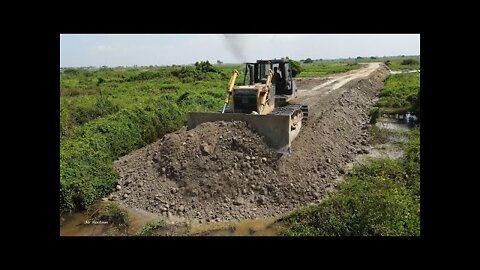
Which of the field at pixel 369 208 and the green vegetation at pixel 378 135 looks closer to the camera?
the field at pixel 369 208

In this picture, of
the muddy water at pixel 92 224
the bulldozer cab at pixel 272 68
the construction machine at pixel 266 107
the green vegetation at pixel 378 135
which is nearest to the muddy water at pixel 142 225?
the muddy water at pixel 92 224

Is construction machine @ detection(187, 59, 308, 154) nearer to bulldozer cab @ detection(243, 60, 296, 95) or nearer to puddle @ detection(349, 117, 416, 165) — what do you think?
bulldozer cab @ detection(243, 60, 296, 95)

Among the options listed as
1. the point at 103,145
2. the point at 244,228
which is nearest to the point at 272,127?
the point at 244,228

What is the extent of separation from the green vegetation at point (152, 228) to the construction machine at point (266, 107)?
343 centimetres

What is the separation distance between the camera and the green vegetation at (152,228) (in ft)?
26.6

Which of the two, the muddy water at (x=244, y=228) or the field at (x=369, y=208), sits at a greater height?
the field at (x=369, y=208)

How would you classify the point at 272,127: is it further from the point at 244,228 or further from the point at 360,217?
the point at 360,217

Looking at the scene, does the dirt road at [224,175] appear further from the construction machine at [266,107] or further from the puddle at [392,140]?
the puddle at [392,140]

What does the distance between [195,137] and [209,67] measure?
28158 mm

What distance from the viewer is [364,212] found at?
25.1ft

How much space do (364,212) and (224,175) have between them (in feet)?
11.1
